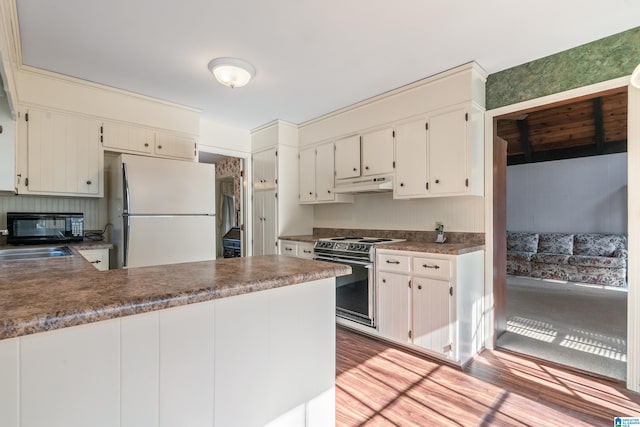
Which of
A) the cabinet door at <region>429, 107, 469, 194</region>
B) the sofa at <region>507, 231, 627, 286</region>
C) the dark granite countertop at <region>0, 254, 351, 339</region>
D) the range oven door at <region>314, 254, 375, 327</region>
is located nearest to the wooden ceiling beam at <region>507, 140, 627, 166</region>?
the sofa at <region>507, 231, 627, 286</region>

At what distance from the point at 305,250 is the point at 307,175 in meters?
1.04

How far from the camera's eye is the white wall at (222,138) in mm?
3967

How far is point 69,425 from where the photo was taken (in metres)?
0.71

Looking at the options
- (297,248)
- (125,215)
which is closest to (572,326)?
(297,248)

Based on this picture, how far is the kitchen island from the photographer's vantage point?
679mm

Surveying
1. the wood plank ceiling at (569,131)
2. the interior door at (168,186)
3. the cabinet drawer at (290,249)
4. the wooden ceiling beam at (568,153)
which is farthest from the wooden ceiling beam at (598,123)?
the interior door at (168,186)

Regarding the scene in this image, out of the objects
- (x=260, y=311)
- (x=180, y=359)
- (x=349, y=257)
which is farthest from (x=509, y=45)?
(x=180, y=359)

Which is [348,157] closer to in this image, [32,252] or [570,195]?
[32,252]

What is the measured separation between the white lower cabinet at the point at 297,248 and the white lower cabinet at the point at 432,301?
37.5 inches

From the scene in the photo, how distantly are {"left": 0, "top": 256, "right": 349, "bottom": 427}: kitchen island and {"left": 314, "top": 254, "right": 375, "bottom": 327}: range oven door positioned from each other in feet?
5.65

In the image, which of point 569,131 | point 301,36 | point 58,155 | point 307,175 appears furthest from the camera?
point 569,131

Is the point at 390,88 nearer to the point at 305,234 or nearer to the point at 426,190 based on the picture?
the point at 426,190

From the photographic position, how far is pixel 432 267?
2.50 metres

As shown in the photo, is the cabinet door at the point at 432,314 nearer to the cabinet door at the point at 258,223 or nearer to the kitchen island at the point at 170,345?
the kitchen island at the point at 170,345
